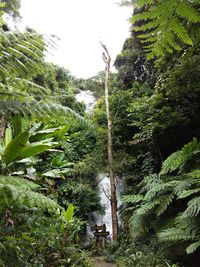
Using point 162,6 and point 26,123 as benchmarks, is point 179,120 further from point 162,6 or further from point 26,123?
point 162,6

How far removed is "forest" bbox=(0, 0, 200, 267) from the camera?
229 cm

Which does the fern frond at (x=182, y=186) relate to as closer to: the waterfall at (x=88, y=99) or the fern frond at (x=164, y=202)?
the fern frond at (x=164, y=202)

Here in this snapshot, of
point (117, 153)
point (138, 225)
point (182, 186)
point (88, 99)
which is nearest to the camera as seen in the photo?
point (182, 186)

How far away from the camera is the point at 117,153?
8.44m

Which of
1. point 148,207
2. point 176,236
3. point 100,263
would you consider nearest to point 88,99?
point 100,263

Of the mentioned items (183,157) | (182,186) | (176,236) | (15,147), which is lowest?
(176,236)

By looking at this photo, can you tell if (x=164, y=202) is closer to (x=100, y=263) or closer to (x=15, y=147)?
(x=100, y=263)

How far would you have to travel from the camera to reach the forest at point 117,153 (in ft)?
7.50

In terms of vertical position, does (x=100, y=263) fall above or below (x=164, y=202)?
below

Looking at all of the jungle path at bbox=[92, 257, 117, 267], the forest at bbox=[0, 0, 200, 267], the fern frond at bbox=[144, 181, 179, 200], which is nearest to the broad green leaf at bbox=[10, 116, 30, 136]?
the forest at bbox=[0, 0, 200, 267]

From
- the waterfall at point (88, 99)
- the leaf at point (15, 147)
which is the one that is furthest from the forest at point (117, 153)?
the waterfall at point (88, 99)

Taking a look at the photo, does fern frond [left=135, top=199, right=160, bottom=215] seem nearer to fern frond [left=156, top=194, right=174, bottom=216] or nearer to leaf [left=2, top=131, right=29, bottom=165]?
fern frond [left=156, top=194, right=174, bottom=216]

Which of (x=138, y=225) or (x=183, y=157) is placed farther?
(x=138, y=225)

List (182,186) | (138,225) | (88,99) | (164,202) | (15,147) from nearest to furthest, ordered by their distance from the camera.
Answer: (15,147), (182,186), (164,202), (138,225), (88,99)
